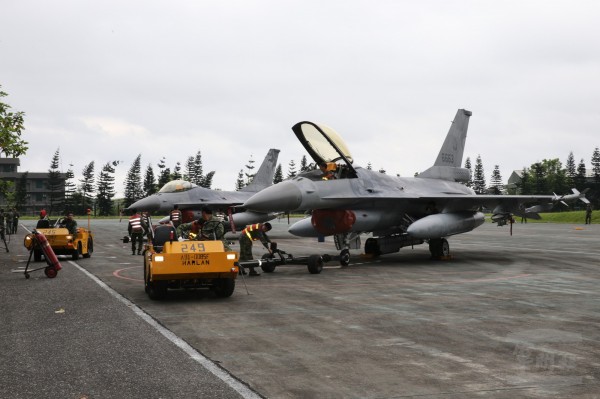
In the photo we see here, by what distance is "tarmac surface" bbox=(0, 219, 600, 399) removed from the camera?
225 inches

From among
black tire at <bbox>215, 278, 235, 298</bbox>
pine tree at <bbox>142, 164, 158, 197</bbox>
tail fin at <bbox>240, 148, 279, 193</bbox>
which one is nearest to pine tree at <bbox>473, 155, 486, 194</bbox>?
pine tree at <bbox>142, 164, 158, 197</bbox>

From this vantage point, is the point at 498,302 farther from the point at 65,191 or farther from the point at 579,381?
the point at 65,191

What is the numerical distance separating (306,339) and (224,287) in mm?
4371

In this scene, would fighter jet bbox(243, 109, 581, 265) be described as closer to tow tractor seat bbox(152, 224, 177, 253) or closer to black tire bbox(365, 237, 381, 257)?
black tire bbox(365, 237, 381, 257)

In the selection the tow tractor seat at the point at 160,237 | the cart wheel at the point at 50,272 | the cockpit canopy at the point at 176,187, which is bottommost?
the cart wheel at the point at 50,272

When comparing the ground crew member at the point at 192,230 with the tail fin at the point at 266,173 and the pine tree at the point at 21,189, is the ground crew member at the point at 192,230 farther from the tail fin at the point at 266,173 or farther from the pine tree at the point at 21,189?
the pine tree at the point at 21,189

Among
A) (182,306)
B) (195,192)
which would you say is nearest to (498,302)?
(182,306)

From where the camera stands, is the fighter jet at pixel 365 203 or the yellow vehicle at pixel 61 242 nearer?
the fighter jet at pixel 365 203

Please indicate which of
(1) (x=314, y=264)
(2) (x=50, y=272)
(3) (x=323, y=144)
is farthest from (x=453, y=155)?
(2) (x=50, y=272)

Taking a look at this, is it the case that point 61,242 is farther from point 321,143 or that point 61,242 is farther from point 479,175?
point 479,175

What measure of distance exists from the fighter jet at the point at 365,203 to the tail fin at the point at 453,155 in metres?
2.18

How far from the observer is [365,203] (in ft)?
67.9

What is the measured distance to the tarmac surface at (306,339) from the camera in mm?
5715

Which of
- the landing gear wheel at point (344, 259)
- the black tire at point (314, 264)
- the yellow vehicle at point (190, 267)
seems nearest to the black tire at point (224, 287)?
the yellow vehicle at point (190, 267)
